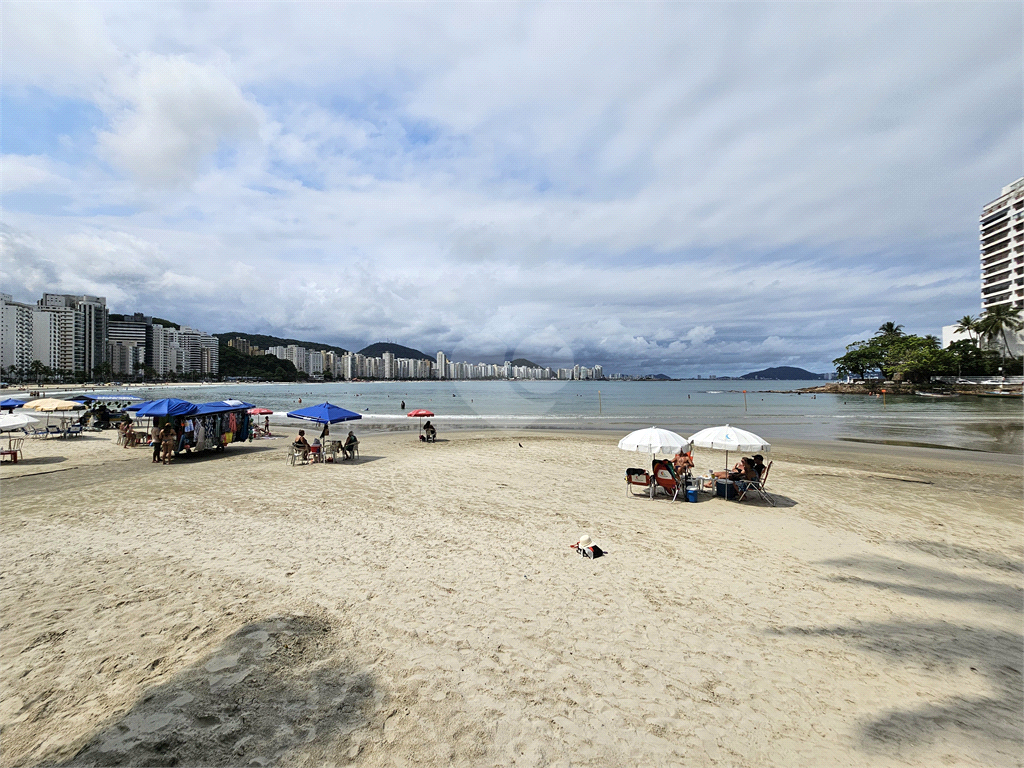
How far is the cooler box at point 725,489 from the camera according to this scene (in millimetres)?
10668

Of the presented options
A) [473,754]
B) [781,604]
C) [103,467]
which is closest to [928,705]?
[781,604]

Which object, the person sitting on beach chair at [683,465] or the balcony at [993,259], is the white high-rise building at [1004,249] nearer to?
the balcony at [993,259]

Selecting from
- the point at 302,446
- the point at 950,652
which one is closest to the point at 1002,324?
the point at 950,652

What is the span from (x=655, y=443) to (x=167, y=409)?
1591 centimetres

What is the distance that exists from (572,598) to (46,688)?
16.8 feet

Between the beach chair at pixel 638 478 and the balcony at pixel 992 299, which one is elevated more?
the balcony at pixel 992 299

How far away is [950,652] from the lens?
4605 millimetres

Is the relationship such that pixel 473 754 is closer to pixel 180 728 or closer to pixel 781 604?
pixel 180 728

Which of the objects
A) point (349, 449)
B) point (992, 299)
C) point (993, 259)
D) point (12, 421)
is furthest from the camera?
point (993, 259)

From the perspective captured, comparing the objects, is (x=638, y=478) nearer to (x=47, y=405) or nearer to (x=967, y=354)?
(x=47, y=405)

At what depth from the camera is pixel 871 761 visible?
3.22 m

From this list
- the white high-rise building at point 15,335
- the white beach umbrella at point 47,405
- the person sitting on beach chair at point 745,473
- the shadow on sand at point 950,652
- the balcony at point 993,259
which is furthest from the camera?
the white high-rise building at point 15,335

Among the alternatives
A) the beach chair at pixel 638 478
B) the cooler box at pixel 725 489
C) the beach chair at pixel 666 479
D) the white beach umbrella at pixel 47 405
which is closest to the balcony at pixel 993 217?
the cooler box at pixel 725 489

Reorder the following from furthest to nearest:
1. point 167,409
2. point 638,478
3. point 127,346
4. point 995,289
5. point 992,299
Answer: point 127,346 < point 992,299 < point 995,289 < point 167,409 < point 638,478
